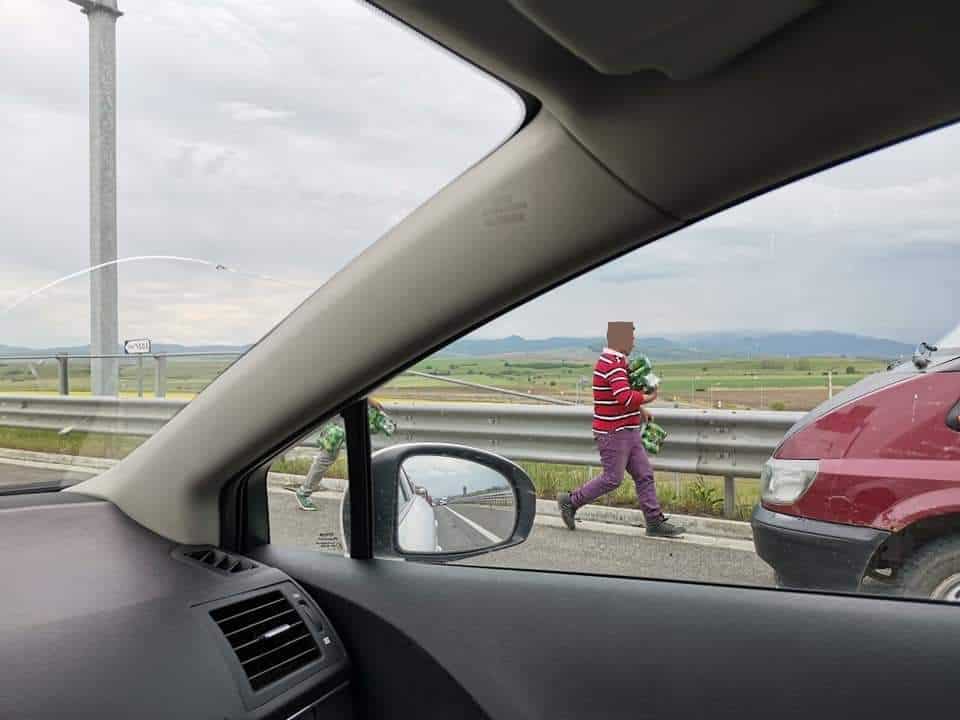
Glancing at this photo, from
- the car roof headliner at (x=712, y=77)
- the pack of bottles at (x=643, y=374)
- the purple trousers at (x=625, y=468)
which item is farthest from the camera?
the purple trousers at (x=625, y=468)

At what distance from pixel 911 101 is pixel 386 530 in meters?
1.50

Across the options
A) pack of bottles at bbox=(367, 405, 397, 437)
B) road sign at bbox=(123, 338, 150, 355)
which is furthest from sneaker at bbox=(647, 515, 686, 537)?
road sign at bbox=(123, 338, 150, 355)

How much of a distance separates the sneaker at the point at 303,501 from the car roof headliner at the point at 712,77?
4.02 feet

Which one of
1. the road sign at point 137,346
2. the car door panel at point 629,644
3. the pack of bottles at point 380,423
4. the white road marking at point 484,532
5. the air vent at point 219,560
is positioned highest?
the road sign at point 137,346

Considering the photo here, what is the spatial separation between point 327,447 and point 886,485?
127cm

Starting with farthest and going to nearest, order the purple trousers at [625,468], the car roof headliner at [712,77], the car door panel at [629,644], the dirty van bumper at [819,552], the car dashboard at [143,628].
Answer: the purple trousers at [625,468] → the dirty van bumper at [819,552] → the car door panel at [629,644] → the car dashboard at [143,628] → the car roof headliner at [712,77]

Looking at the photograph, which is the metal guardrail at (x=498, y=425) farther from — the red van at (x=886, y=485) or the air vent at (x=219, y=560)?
the air vent at (x=219, y=560)

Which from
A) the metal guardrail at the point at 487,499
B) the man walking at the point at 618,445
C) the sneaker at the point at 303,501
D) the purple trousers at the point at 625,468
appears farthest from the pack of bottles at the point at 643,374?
the sneaker at the point at 303,501

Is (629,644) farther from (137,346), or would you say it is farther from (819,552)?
(137,346)

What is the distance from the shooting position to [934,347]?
166 centimetres

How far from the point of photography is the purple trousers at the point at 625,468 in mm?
2213

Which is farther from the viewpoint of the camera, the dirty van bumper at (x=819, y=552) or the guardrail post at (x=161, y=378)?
the guardrail post at (x=161, y=378)

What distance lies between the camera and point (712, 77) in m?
1.27

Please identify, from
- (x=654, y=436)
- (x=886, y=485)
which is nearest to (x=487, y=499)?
(x=654, y=436)
